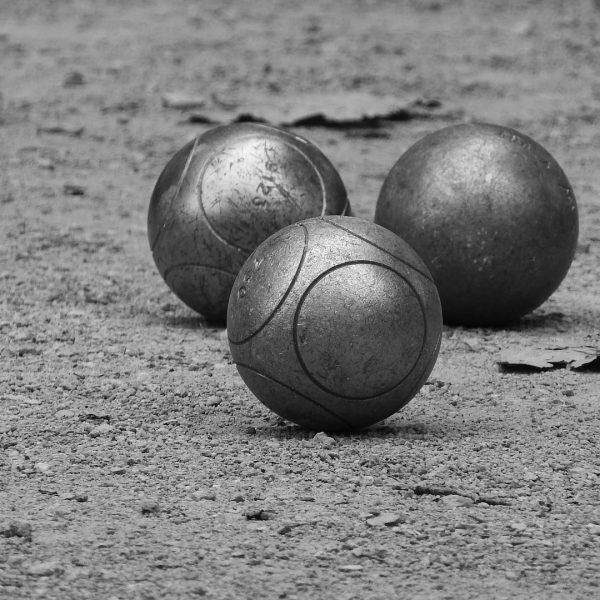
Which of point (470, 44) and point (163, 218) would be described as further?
point (470, 44)

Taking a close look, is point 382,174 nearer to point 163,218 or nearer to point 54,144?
point 54,144

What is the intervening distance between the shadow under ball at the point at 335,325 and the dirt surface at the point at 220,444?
0.73 ft

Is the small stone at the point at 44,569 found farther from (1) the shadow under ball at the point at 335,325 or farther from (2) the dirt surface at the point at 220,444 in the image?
(1) the shadow under ball at the point at 335,325

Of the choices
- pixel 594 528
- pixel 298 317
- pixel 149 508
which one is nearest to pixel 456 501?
pixel 594 528

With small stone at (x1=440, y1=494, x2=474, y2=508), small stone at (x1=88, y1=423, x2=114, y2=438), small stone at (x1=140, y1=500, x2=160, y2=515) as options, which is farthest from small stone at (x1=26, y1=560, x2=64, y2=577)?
small stone at (x1=440, y1=494, x2=474, y2=508)

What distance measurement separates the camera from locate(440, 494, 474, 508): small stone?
214 inches

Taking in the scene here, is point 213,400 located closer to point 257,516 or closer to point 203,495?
point 203,495

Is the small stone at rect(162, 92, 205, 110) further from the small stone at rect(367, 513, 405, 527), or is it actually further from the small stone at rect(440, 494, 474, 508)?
the small stone at rect(367, 513, 405, 527)

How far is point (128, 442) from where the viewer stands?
20.2 feet

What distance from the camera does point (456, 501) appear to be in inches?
215

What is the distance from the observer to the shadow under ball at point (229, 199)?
780 centimetres

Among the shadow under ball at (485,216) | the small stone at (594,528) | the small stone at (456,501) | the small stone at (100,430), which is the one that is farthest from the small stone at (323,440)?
the shadow under ball at (485,216)

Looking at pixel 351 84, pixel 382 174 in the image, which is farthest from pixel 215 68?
pixel 382 174

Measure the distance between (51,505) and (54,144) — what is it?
9.06 m
